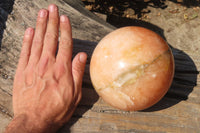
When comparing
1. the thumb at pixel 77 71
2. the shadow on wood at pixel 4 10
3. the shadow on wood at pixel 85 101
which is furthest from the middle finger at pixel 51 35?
the shadow on wood at pixel 4 10

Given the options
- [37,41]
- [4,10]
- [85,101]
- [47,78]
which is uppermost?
[4,10]

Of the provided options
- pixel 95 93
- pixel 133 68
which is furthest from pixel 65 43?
pixel 133 68

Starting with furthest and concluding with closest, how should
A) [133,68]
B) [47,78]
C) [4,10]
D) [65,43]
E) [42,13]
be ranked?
[4,10]
[42,13]
[65,43]
[47,78]
[133,68]

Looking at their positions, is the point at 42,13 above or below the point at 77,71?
above

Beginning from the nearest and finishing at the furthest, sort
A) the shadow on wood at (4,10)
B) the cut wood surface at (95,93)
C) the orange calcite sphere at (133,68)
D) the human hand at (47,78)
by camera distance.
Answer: the orange calcite sphere at (133,68), the human hand at (47,78), the cut wood surface at (95,93), the shadow on wood at (4,10)

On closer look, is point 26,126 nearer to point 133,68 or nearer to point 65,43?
point 65,43

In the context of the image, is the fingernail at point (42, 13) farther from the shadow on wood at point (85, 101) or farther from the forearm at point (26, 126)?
the forearm at point (26, 126)

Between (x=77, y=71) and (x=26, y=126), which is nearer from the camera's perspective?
(x=26, y=126)

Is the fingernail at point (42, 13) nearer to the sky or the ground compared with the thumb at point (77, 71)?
nearer to the sky
